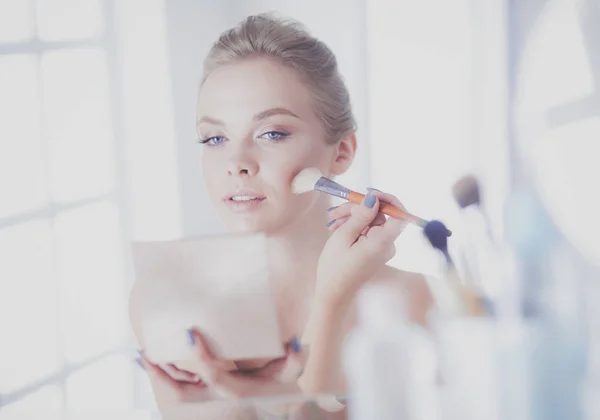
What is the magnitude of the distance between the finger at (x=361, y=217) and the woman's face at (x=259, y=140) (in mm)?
53

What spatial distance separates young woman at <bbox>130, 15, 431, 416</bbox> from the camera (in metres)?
0.92

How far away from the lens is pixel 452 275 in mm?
938

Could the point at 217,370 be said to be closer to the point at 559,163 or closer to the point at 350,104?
the point at 350,104

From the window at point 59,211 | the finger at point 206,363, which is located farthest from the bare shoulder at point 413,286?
the window at point 59,211

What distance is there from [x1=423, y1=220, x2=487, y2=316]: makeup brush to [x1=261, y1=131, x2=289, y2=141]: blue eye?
205 millimetres

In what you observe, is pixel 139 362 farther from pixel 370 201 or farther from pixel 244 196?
pixel 370 201

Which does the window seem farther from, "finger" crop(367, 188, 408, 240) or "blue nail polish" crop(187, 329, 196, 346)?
"finger" crop(367, 188, 408, 240)

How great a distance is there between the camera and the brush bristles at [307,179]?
0.93 meters

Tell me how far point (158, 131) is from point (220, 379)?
1.05ft

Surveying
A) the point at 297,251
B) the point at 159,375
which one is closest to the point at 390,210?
the point at 297,251

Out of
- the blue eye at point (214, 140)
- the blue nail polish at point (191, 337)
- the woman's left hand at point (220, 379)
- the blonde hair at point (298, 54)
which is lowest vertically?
the woman's left hand at point (220, 379)

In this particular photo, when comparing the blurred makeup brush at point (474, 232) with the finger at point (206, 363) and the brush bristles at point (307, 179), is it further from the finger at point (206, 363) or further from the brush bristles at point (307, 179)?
the finger at point (206, 363)

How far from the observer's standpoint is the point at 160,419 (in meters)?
0.99

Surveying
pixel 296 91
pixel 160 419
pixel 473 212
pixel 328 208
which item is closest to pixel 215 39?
pixel 296 91
